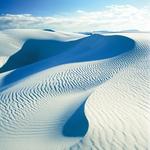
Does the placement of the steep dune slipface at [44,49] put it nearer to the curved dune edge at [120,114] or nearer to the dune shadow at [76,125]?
the curved dune edge at [120,114]

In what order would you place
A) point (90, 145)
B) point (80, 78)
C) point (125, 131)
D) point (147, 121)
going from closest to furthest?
point (90, 145) < point (125, 131) < point (147, 121) < point (80, 78)

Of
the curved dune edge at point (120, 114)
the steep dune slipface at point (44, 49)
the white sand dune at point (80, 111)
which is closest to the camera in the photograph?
the curved dune edge at point (120, 114)

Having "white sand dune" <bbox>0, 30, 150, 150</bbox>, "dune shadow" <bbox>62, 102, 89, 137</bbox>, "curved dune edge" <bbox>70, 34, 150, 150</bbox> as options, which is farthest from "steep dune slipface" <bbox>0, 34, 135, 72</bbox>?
"dune shadow" <bbox>62, 102, 89, 137</bbox>

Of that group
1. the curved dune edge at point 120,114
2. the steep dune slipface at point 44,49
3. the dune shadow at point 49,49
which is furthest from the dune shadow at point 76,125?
the steep dune slipface at point 44,49

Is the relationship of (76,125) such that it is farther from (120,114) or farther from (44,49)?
(44,49)

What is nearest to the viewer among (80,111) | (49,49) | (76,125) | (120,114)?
(76,125)

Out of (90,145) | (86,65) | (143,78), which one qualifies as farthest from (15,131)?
(86,65)

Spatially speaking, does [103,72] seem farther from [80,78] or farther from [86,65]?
[86,65]

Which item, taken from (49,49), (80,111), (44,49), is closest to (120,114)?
(80,111)
